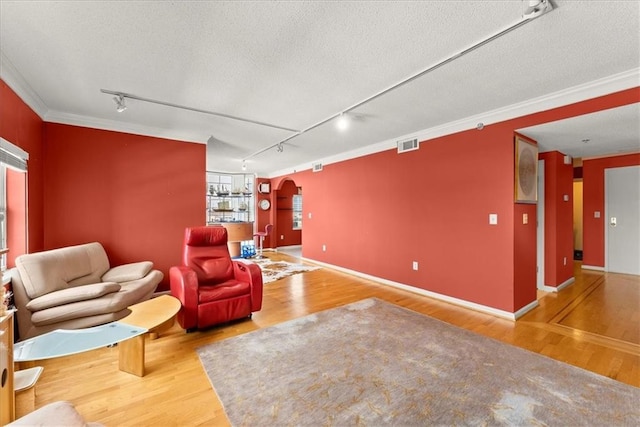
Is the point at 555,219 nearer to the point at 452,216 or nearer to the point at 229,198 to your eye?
the point at 452,216

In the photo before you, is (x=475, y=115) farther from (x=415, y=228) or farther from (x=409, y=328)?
(x=409, y=328)

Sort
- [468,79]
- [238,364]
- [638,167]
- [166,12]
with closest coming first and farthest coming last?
1. [166,12]
2. [238,364]
3. [468,79]
4. [638,167]

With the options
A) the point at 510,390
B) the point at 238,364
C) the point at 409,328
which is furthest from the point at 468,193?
the point at 238,364

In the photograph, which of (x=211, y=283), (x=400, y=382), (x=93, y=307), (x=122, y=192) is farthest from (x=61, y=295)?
(x=400, y=382)

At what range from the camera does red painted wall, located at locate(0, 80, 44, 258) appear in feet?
8.11

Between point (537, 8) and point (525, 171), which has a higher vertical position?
point (537, 8)

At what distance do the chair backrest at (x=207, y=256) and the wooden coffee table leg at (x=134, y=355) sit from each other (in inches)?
46.8

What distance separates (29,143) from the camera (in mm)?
2957

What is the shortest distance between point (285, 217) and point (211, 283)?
19.0 feet

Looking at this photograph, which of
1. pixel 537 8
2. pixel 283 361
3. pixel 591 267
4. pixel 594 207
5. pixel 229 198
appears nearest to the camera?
pixel 537 8

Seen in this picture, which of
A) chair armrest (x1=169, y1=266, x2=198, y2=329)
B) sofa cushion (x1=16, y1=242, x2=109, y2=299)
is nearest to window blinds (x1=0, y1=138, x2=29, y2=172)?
sofa cushion (x1=16, y1=242, x2=109, y2=299)

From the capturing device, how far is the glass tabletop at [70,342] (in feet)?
5.48

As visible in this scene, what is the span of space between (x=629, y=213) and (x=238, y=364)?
7.42 metres

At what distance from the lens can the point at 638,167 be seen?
5.04 metres
